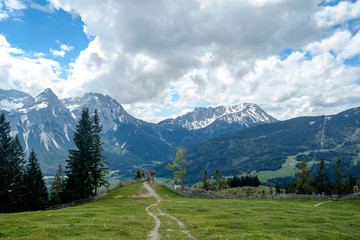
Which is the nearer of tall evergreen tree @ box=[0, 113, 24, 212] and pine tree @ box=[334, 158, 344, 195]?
tall evergreen tree @ box=[0, 113, 24, 212]

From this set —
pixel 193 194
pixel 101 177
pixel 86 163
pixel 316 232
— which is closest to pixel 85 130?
pixel 86 163

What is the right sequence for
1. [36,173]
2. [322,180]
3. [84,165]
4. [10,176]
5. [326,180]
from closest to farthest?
[10,176] < [84,165] < [36,173] < [326,180] < [322,180]

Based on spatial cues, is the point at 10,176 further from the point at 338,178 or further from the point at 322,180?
the point at 338,178

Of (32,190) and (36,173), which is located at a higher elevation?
(36,173)

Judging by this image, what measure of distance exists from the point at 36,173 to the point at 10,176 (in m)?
11.2

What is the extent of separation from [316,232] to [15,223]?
34.2 meters

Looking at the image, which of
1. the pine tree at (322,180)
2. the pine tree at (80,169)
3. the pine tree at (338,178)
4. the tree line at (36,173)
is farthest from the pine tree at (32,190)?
the pine tree at (338,178)

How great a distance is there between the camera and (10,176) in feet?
187

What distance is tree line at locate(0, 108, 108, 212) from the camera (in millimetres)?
56656

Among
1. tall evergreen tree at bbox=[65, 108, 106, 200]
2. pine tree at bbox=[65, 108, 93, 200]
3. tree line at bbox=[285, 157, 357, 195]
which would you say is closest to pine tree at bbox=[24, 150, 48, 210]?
tall evergreen tree at bbox=[65, 108, 106, 200]

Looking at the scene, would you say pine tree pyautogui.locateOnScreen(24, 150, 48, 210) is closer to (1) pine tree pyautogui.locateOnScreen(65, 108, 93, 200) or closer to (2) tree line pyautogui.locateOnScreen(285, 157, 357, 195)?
(1) pine tree pyautogui.locateOnScreen(65, 108, 93, 200)

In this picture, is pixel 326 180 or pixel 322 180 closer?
pixel 326 180

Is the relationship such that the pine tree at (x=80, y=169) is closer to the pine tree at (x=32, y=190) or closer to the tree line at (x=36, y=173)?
the tree line at (x=36, y=173)

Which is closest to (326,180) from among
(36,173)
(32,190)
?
(32,190)
